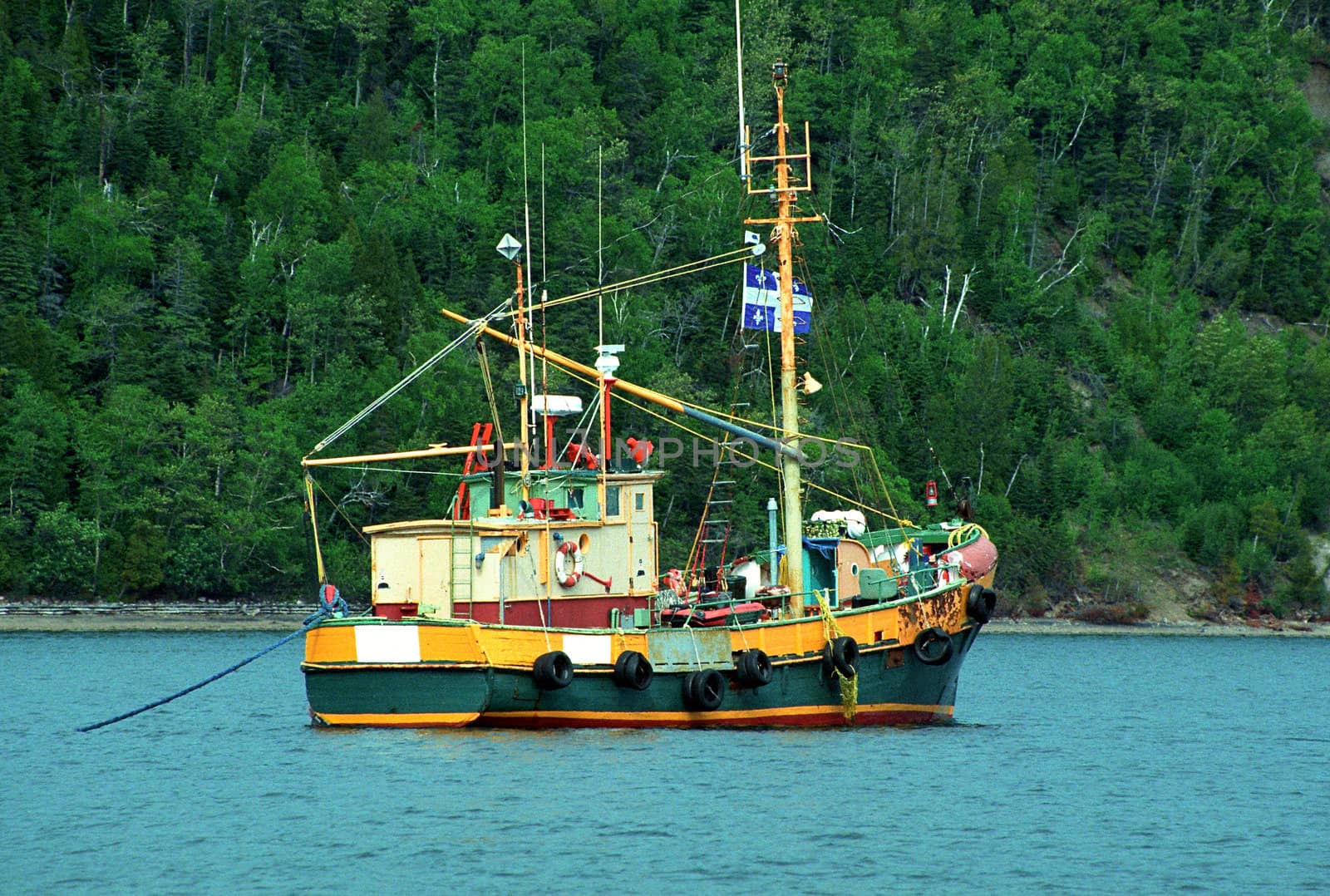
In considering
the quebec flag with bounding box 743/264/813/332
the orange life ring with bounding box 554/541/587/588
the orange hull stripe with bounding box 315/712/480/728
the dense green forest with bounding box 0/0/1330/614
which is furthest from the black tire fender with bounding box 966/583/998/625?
the dense green forest with bounding box 0/0/1330/614

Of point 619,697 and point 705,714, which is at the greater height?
point 619,697

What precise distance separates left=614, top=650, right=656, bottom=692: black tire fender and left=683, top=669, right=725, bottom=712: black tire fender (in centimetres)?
124

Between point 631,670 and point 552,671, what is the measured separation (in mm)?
1886

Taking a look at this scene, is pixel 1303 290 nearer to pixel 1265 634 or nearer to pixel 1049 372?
pixel 1049 372

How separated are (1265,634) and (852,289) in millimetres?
30271

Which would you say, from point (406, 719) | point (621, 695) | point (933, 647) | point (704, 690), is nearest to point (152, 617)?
point (406, 719)

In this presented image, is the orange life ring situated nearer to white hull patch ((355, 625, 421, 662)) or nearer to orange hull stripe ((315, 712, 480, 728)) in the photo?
orange hull stripe ((315, 712, 480, 728))

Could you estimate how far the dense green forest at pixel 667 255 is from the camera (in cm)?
8625

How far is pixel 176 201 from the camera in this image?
102375mm

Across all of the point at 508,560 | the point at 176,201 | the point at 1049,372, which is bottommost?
the point at 508,560

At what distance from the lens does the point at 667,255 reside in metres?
107

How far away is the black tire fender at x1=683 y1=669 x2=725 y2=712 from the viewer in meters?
37.8

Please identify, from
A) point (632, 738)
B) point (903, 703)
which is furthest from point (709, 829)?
point (903, 703)

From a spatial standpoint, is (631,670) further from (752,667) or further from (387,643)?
(387,643)
